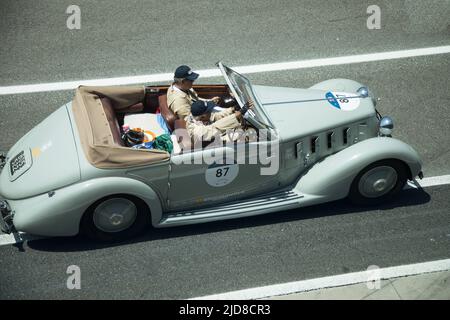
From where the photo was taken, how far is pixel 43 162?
6.87 m

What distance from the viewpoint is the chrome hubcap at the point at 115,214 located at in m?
6.74

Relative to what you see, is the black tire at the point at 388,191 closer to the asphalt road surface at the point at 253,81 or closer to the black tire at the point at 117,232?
the asphalt road surface at the point at 253,81

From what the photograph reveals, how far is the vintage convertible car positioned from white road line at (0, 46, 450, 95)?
6.55 feet

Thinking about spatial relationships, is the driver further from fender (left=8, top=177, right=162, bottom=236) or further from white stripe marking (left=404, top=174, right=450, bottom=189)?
white stripe marking (left=404, top=174, right=450, bottom=189)

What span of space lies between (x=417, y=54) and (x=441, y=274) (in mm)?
4821

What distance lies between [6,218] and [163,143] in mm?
2004

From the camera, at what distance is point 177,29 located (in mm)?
10727

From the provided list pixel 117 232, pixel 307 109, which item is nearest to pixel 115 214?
pixel 117 232

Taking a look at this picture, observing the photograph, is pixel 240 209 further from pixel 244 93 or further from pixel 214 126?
pixel 244 93

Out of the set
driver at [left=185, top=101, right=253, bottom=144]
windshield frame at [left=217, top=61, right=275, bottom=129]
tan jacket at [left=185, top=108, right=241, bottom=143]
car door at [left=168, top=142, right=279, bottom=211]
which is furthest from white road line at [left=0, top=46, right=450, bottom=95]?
car door at [left=168, top=142, right=279, bottom=211]

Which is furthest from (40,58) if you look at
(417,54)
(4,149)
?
(417,54)

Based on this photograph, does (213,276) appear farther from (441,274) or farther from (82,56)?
(82,56)

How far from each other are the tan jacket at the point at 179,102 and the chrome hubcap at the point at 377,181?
7.76 feet
